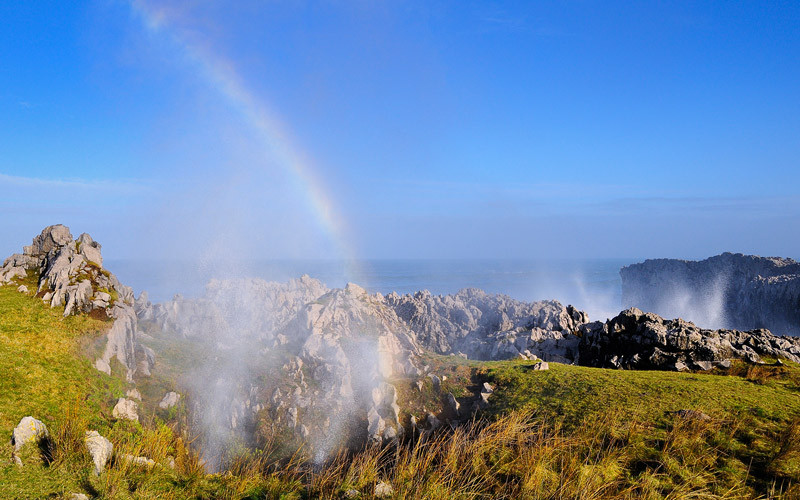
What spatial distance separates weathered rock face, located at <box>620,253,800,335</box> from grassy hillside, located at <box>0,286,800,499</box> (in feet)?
174

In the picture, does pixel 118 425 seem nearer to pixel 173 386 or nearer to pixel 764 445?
pixel 173 386

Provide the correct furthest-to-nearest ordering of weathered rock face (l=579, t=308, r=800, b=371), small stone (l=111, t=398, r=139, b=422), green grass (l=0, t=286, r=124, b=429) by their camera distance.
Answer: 1. weathered rock face (l=579, t=308, r=800, b=371)
2. small stone (l=111, t=398, r=139, b=422)
3. green grass (l=0, t=286, r=124, b=429)

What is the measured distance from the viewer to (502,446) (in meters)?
8.89

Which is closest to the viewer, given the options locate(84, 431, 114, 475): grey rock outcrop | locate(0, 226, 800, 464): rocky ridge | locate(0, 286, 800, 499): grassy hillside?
locate(0, 286, 800, 499): grassy hillside

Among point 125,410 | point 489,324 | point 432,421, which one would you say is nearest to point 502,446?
point 432,421

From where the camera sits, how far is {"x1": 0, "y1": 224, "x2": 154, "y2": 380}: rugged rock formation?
51.7 ft

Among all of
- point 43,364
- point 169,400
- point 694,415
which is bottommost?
point 169,400

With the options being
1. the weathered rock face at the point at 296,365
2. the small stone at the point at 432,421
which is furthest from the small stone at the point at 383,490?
the small stone at the point at 432,421

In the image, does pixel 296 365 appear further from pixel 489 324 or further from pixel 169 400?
pixel 489 324

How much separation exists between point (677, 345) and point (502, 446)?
15.5 metres

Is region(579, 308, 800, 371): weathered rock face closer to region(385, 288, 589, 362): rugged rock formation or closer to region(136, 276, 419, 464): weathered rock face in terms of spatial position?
region(385, 288, 589, 362): rugged rock formation

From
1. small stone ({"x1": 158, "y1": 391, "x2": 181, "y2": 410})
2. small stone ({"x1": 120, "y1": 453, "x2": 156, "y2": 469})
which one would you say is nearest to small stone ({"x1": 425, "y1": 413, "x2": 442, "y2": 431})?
small stone ({"x1": 120, "y1": 453, "x2": 156, "y2": 469})

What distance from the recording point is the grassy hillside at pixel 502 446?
7.13m

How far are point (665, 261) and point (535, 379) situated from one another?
9979 cm
